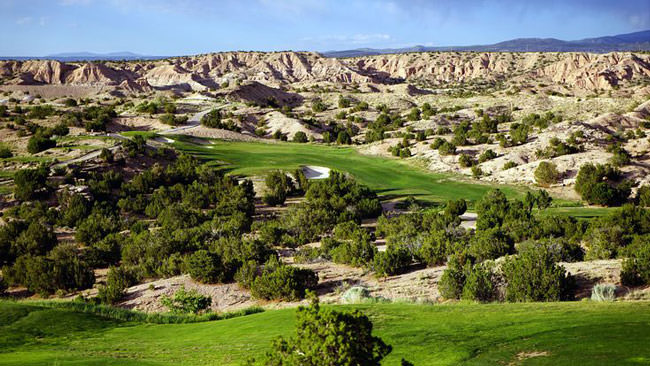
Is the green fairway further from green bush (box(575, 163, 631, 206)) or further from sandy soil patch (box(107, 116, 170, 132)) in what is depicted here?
sandy soil patch (box(107, 116, 170, 132))

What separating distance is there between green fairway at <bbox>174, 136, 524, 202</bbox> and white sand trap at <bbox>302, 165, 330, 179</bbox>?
1269 millimetres

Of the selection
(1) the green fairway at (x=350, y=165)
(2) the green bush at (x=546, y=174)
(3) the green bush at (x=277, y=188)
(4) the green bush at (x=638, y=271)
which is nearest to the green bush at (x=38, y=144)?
(1) the green fairway at (x=350, y=165)

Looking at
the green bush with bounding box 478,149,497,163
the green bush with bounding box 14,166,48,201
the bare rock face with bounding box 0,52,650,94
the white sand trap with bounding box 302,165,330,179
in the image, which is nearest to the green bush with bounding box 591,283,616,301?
the white sand trap with bounding box 302,165,330,179

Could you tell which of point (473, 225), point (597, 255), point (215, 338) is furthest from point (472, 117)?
point (215, 338)

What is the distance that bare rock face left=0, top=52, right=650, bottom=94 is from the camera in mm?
134125

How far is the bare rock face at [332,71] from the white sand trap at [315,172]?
275 ft

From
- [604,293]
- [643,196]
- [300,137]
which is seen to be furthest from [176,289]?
[300,137]

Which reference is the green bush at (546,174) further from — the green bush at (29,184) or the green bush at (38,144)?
the green bush at (38,144)

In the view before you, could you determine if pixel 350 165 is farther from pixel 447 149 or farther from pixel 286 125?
pixel 286 125

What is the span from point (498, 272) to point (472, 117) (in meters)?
68.6

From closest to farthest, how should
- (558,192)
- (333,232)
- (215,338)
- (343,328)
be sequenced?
(343,328), (215,338), (333,232), (558,192)

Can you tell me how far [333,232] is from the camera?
3153cm

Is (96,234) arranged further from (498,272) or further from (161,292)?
(498,272)

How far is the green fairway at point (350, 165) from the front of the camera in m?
45.0
